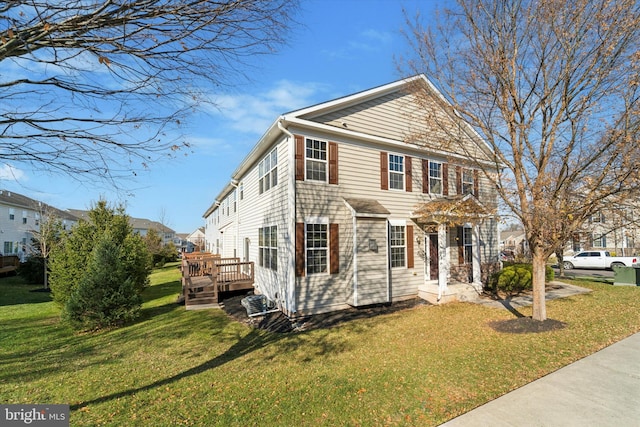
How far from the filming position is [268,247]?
11234 millimetres

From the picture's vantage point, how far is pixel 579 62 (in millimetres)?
6988

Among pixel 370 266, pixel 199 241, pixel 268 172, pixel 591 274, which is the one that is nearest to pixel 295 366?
pixel 370 266

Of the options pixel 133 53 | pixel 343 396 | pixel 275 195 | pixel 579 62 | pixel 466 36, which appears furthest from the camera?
pixel 275 195

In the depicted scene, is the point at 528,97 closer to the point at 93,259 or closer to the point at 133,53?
the point at 133,53

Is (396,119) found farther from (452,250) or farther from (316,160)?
(452,250)

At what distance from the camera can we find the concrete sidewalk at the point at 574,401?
3.64 m

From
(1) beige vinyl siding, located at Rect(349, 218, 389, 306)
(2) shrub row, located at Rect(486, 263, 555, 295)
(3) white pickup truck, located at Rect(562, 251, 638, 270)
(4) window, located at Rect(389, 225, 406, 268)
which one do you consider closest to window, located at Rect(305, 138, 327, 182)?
(1) beige vinyl siding, located at Rect(349, 218, 389, 306)

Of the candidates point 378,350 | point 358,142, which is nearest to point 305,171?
point 358,142

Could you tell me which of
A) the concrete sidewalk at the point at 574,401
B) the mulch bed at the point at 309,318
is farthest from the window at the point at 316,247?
the concrete sidewalk at the point at 574,401

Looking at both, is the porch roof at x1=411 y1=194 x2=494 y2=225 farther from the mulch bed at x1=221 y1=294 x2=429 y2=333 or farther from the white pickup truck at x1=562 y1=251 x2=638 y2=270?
the white pickup truck at x1=562 y1=251 x2=638 y2=270

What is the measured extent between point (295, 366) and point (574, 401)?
14.3 feet

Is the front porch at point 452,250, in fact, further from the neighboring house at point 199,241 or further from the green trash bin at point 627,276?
the neighboring house at point 199,241

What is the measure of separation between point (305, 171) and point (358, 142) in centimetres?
251

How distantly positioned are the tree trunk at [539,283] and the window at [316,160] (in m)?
6.43
